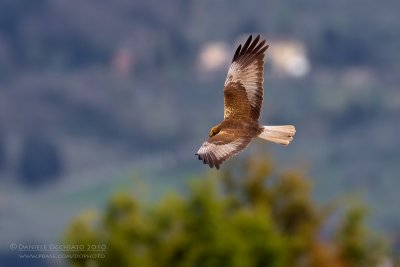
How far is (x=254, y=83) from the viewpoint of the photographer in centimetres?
1958

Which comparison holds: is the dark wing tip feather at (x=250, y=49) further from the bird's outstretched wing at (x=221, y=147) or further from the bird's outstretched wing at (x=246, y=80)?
the bird's outstretched wing at (x=221, y=147)

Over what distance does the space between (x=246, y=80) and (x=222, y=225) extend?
42.6m

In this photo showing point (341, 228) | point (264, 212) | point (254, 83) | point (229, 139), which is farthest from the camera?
point (341, 228)

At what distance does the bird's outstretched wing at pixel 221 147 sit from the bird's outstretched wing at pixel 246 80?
1436 mm

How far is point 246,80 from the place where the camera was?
1966cm

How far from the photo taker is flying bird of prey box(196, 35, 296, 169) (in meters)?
16.8

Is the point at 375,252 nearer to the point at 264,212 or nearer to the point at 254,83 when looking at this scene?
the point at 264,212

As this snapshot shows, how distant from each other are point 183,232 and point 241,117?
42.3 metres

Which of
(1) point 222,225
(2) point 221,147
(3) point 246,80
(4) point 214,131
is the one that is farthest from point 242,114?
(1) point 222,225

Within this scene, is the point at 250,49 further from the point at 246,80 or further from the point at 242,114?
the point at 242,114

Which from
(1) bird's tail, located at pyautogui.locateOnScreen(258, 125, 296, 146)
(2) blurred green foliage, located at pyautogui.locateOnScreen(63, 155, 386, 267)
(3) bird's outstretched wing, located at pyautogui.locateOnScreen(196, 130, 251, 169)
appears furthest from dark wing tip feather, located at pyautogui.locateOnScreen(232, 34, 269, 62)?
(2) blurred green foliage, located at pyautogui.locateOnScreen(63, 155, 386, 267)

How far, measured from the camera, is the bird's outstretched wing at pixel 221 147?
53.9 feet

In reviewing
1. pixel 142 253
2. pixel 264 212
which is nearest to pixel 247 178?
pixel 264 212

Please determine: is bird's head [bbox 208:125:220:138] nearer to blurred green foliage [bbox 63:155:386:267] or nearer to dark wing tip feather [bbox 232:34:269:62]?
dark wing tip feather [bbox 232:34:269:62]
